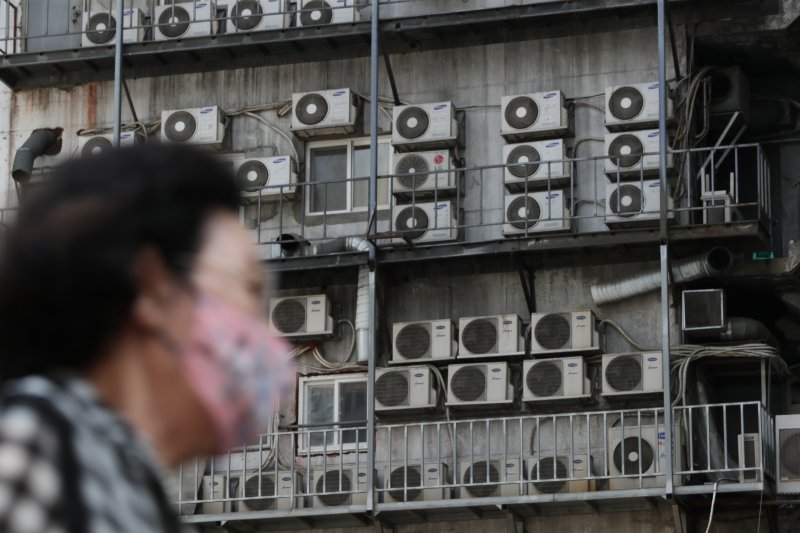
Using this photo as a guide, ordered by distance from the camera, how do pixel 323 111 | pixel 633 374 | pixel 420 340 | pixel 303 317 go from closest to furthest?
pixel 633 374, pixel 420 340, pixel 303 317, pixel 323 111

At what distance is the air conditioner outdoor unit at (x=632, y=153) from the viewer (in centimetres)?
2042

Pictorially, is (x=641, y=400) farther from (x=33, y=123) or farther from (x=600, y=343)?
(x=33, y=123)

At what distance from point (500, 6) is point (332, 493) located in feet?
19.2

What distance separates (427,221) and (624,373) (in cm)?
286

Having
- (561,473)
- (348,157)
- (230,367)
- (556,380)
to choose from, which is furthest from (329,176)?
(230,367)

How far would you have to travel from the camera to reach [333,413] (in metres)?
21.2

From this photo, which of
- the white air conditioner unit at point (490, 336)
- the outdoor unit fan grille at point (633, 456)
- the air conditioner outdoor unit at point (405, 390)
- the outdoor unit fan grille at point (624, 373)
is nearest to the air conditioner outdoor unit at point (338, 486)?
the air conditioner outdoor unit at point (405, 390)

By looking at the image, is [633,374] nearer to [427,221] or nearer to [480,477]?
[480,477]

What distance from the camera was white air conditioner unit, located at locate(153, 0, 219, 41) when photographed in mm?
22375

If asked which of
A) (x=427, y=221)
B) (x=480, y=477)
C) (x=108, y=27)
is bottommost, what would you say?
(x=480, y=477)

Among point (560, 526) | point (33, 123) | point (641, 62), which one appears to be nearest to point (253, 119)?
point (33, 123)

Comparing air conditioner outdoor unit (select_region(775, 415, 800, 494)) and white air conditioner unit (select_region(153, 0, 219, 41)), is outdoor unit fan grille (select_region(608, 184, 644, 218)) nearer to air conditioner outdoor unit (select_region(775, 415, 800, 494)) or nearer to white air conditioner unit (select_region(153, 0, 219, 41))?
air conditioner outdoor unit (select_region(775, 415, 800, 494))

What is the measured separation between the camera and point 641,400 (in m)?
20.1

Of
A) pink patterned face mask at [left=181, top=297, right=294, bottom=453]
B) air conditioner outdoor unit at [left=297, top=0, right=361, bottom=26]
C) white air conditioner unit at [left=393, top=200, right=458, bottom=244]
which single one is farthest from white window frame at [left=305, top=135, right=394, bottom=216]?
pink patterned face mask at [left=181, top=297, right=294, bottom=453]
